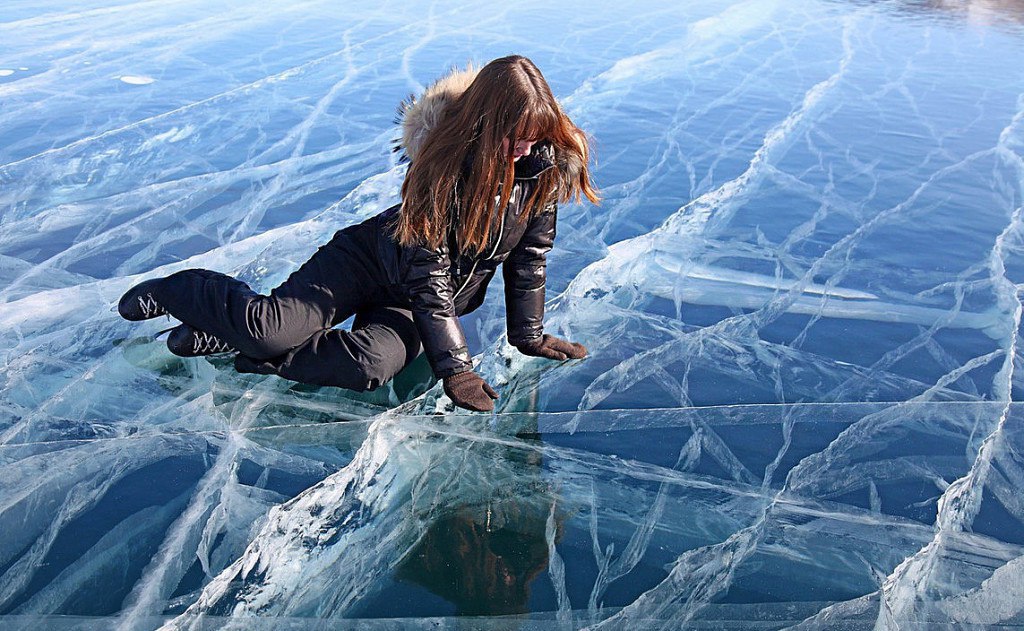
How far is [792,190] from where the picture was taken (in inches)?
165

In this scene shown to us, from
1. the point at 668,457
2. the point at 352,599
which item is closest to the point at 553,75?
the point at 668,457

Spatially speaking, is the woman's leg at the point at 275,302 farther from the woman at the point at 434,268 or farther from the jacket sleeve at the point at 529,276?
the jacket sleeve at the point at 529,276

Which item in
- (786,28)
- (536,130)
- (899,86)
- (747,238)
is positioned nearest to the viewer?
(536,130)

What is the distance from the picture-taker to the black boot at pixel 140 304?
2580 mm

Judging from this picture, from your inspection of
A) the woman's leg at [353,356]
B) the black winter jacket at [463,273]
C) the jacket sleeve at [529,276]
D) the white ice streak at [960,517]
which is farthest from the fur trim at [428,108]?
the white ice streak at [960,517]

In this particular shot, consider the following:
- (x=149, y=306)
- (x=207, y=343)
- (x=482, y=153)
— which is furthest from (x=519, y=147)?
(x=149, y=306)

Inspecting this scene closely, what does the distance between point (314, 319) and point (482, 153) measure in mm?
702

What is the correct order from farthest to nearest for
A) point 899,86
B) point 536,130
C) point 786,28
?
point 786,28
point 899,86
point 536,130

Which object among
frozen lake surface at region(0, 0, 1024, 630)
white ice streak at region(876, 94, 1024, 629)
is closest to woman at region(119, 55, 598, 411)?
frozen lake surface at region(0, 0, 1024, 630)

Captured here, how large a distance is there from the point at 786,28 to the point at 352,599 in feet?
23.5

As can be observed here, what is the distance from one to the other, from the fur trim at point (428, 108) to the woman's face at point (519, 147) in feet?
0.67

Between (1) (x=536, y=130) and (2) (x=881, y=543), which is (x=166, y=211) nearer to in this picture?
(1) (x=536, y=130)

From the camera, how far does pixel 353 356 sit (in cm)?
241

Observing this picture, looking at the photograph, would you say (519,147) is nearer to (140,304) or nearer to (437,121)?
(437,121)
